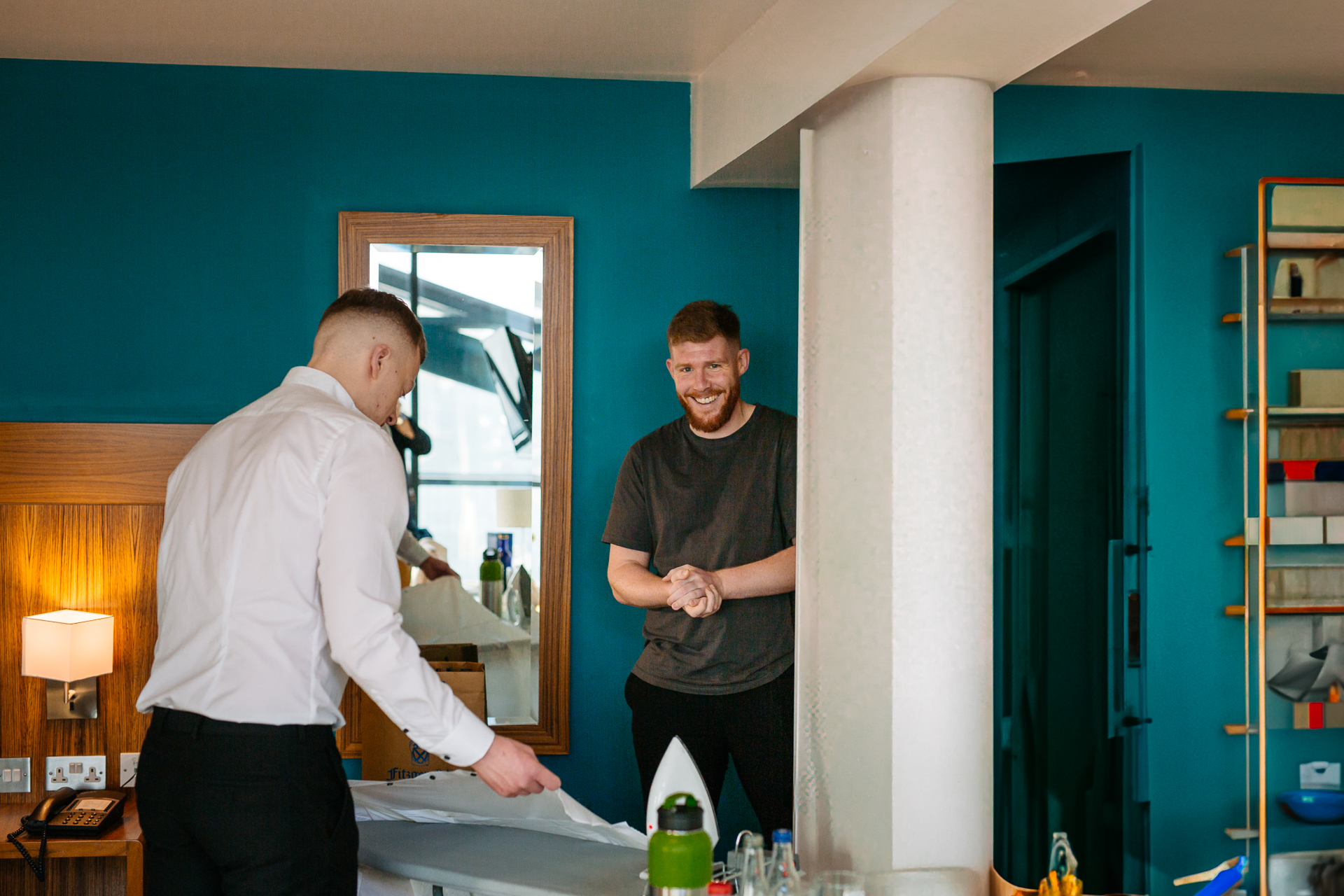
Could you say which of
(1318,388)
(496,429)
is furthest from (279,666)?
(1318,388)

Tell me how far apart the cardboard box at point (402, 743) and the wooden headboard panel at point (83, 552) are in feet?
2.04

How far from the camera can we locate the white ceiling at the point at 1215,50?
8.08 ft

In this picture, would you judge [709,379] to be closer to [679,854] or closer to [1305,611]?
[679,854]

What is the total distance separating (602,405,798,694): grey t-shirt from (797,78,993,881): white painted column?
0.42 meters

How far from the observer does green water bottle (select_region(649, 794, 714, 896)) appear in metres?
1.59

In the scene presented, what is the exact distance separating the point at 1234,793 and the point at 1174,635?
50 cm

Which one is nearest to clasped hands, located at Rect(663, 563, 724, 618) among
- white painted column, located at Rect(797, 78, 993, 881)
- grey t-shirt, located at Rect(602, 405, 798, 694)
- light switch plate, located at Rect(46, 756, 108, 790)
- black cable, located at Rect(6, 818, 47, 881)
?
grey t-shirt, located at Rect(602, 405, 798, 694)

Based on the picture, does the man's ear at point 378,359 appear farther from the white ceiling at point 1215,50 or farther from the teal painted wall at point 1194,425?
the teal painted wall at point 1194,425

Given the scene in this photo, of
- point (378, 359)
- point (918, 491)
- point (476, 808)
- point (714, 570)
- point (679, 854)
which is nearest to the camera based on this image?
point (679, 854)

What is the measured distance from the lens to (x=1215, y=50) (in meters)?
2.69

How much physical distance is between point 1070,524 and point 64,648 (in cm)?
299

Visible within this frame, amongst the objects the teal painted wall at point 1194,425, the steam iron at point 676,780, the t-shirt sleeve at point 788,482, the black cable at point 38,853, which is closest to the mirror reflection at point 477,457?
the t-shirt sleeve at point 788,482

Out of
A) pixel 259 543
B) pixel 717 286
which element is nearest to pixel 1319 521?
pixel 717 286

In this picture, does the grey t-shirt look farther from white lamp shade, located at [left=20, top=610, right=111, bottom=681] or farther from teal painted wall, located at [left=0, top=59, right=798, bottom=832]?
white lamp shade, located at [left=20, top=610, right=111, bottom=681]
